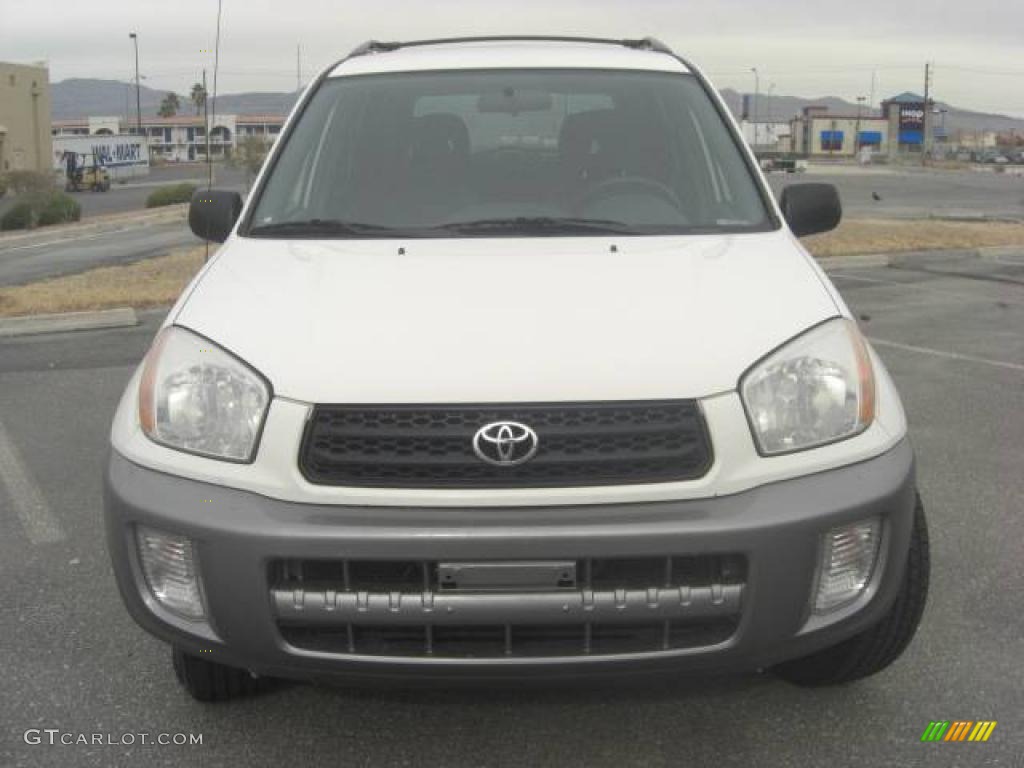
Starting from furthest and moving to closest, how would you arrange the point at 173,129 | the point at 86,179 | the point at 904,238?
the point at 173,129 < the point at 86,179 < the point at 904,238

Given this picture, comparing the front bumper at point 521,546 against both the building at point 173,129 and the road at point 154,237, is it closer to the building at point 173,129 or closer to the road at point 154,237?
the road at point 154,237

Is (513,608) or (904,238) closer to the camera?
(513,608)

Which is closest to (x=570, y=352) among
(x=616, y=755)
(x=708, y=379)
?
(x=708, y=379)

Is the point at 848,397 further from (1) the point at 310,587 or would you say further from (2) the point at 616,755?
(1) the point at 310,587

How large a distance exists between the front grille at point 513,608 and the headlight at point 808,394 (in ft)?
1.11

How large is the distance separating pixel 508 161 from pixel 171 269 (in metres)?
11.0

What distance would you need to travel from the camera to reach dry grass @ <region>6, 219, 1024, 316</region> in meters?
10.3

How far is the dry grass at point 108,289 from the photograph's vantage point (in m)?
10.1

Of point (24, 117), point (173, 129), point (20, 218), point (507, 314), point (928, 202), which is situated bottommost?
point (20, 218)

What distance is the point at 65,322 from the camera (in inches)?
364

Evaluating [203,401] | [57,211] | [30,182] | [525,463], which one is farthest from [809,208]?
[30,182]

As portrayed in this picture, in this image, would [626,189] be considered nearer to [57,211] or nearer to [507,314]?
[507,314]

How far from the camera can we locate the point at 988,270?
13328 mm

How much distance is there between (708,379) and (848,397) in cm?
38
